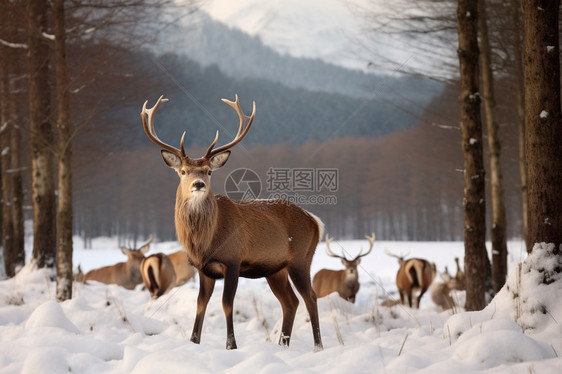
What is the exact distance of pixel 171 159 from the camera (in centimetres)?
485

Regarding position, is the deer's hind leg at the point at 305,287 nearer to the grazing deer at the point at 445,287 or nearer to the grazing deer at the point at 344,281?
the grazing deer at the point at 344,281

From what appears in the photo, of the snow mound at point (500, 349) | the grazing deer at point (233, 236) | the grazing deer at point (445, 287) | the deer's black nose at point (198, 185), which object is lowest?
the grazing deer at point (445, 287)

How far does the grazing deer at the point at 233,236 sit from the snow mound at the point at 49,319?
4.14 ft

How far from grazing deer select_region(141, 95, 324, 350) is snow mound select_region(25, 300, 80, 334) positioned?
126 cm

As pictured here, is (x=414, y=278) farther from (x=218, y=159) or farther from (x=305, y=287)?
(x=218, y=159)

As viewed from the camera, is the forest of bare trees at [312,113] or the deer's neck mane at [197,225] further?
the forest of bare trees at [312,113]

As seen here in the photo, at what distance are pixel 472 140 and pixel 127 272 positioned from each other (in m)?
9.61

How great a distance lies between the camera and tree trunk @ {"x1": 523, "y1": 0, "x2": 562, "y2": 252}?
4.82 meters

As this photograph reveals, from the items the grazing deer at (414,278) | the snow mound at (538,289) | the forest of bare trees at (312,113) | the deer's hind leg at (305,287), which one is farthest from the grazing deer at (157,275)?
the snow mound at (538,289)

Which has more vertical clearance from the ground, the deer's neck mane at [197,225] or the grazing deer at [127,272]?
the deer's neck mane at [197,225]

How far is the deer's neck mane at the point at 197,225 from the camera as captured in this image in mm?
4781

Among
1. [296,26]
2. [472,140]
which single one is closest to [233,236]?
[472,140]

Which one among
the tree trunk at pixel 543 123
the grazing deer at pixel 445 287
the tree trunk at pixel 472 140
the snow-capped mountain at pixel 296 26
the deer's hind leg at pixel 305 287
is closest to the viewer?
the tree trunk at pixel 543 123

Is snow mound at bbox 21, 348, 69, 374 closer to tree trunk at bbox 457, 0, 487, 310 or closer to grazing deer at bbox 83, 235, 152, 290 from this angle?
tree trunk at bbox 457, 0, 487, 310
